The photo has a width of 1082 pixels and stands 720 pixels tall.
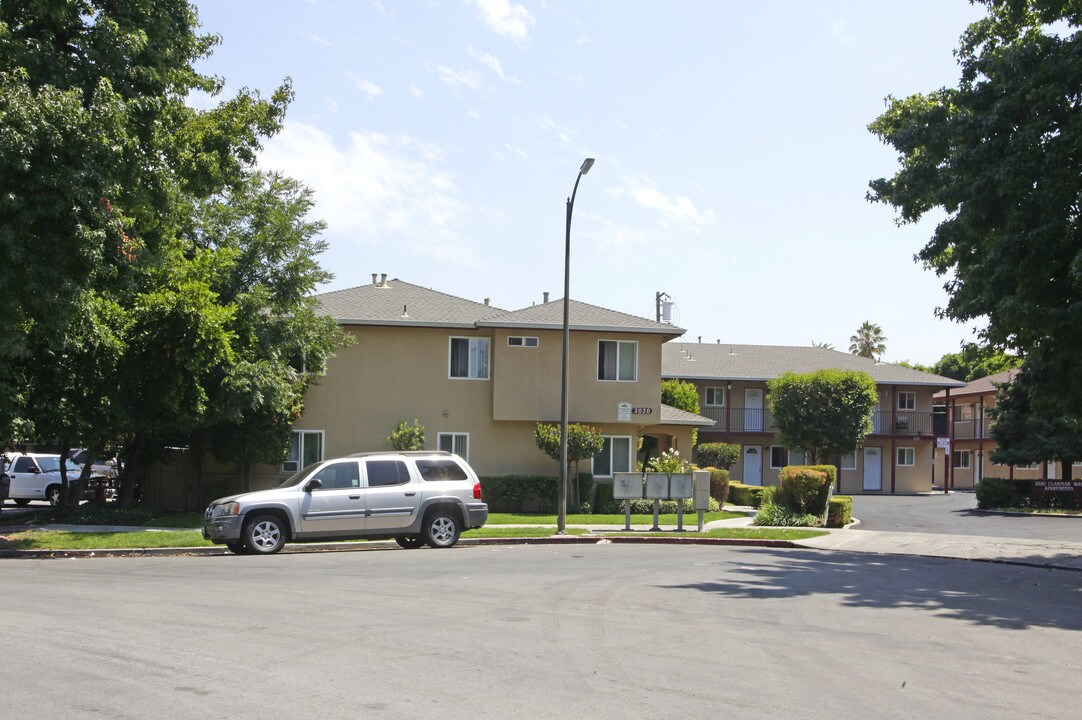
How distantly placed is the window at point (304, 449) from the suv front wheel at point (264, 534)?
13.2 m

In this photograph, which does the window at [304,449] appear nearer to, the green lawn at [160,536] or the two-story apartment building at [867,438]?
the green lawn at [160,536]

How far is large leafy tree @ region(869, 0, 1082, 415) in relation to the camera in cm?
1661

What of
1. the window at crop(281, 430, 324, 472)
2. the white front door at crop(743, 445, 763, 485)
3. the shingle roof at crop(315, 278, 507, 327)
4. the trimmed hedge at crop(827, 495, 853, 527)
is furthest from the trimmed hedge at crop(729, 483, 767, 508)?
the window at crop(281, 430, 324, 472)

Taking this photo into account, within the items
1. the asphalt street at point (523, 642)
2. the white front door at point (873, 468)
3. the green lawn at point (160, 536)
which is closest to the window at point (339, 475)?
the asphalt street at point (523, 642)

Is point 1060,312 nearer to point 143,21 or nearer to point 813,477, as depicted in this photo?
point 813,477

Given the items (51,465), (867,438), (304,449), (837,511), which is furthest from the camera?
(867,438)

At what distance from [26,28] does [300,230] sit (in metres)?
11.4

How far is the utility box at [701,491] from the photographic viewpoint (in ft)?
80.4

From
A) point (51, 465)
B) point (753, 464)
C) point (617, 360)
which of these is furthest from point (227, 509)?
point (753, 464)

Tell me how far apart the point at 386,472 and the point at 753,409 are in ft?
120

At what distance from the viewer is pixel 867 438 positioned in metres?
52.2

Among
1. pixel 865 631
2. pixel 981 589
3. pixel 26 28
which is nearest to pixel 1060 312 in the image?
pixel 981 589

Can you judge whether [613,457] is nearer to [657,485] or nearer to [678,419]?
[678,419]

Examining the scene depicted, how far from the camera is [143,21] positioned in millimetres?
17797
